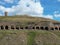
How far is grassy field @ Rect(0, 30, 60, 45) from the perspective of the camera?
272 ft

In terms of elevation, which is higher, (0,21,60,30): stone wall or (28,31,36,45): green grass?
(0,21,60,30): stone wall

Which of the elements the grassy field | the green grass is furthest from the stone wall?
the green grass

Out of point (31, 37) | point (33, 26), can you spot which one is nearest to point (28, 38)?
point (31, 37)

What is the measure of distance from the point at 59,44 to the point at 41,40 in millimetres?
7269

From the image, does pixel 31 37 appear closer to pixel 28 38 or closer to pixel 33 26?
pixel 28 38

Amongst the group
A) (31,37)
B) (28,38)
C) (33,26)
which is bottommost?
(28,38)

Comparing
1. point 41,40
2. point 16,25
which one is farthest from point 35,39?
point 16,25

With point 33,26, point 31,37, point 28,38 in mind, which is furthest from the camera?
point 33,26

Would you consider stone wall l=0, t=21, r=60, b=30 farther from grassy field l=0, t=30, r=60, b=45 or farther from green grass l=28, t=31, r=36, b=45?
green grass l=28, t=31, r=36, b=45

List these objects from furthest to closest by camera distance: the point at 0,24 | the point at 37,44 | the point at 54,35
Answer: the point at 0,24 → the point at 54,35 → the point at 37,44

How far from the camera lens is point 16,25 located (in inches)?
4321

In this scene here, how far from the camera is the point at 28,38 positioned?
8575 centimetres

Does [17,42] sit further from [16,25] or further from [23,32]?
[16,25]

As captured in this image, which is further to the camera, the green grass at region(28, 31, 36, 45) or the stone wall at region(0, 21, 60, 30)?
the stone wall at region(0, 21, 60, 30)
